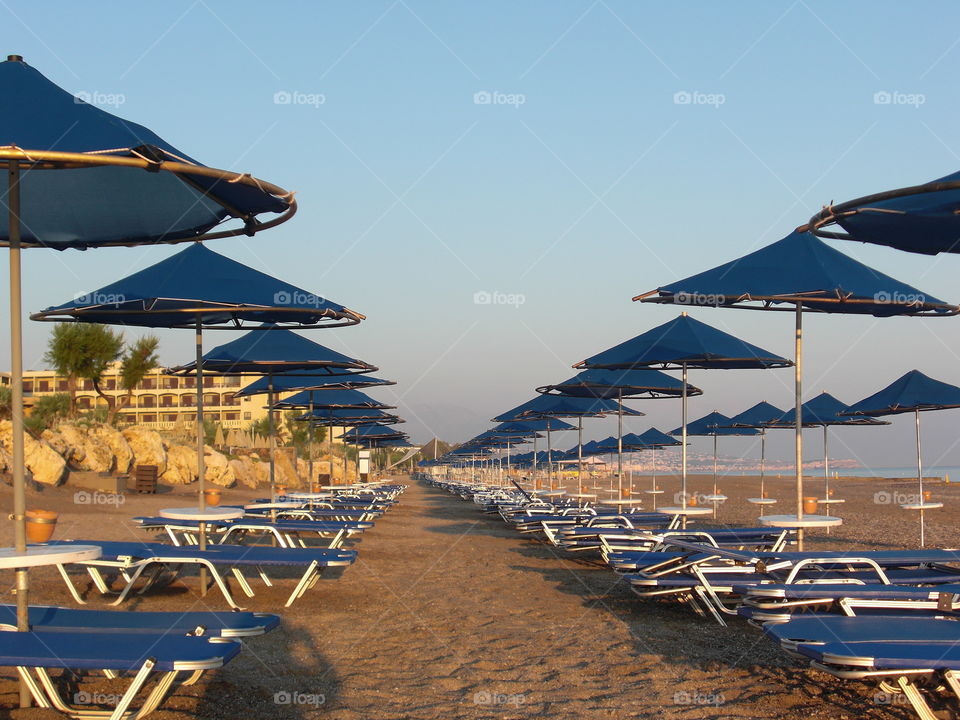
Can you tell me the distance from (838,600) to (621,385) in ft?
23.3

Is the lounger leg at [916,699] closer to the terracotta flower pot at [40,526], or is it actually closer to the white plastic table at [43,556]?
the white plastic table at [43,556]

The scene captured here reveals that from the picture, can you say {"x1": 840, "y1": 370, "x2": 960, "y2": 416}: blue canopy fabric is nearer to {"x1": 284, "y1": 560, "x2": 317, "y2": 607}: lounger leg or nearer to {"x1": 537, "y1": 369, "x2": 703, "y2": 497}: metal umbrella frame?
{"x1": 537, "y1": 369, "x2": 703, "y2": 497}: metal umbrella frame

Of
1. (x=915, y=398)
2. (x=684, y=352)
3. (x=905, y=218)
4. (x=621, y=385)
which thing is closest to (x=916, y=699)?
(x=905, y=218)

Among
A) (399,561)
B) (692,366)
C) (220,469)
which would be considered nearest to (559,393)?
(692,366)

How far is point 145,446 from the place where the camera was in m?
23.1

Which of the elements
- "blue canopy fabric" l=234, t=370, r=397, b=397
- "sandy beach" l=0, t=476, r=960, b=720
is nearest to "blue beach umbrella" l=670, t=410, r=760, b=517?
"blue canopy fabric" l=234, t=370, r=397, b=397

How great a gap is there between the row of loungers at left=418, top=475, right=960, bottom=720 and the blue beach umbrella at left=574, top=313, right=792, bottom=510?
1817 millimetres

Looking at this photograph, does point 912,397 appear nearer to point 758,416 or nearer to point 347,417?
point 758,416

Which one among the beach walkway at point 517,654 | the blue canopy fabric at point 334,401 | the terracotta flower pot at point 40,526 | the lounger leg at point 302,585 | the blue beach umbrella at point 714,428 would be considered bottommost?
the beach walkway at point 517,654

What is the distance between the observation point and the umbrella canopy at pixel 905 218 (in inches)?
166

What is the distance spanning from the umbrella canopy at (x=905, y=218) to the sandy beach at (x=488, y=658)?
2.26 meters

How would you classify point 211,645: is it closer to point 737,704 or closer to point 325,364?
A: point 737,704

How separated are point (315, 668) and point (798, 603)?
95.9 inches

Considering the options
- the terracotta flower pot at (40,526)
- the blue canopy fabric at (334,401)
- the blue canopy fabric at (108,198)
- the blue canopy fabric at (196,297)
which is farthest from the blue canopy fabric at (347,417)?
the blue canopy fabric at (108,198)
